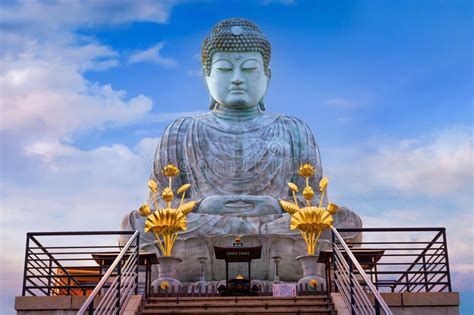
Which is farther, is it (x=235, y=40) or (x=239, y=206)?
(x=235, y=40)

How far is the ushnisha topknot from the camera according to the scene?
51.0 feet

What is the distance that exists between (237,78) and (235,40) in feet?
2.86

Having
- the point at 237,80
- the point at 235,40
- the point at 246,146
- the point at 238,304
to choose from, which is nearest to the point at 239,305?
the point at 238,304

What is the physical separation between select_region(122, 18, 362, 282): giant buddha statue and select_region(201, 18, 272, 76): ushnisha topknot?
0.02 m

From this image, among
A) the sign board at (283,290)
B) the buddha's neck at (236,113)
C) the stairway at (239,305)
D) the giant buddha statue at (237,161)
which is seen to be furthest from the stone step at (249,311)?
the buddha's neck at (236,113)

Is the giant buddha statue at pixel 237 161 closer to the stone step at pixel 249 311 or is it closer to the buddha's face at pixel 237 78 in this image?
the buddha's face at pixel 237 78

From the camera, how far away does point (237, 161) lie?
14.7 m

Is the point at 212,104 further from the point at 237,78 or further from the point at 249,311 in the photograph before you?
the point at 249,311

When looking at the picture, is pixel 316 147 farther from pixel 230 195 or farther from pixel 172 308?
pixel 172 308

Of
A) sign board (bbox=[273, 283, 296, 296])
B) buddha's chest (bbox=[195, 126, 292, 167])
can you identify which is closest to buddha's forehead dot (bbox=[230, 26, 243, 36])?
buddha's chest (bbox=[195, 126, 292, 167])

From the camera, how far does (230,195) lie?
1385 cm

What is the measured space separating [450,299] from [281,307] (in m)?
1.82

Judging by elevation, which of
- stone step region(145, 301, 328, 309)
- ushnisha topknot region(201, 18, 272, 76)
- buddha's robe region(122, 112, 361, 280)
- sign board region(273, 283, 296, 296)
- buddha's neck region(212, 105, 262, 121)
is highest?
ushnisha topknot region(201, 18, 272, 76)

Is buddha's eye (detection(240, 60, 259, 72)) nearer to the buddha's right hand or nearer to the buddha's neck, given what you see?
the buddha's neck
